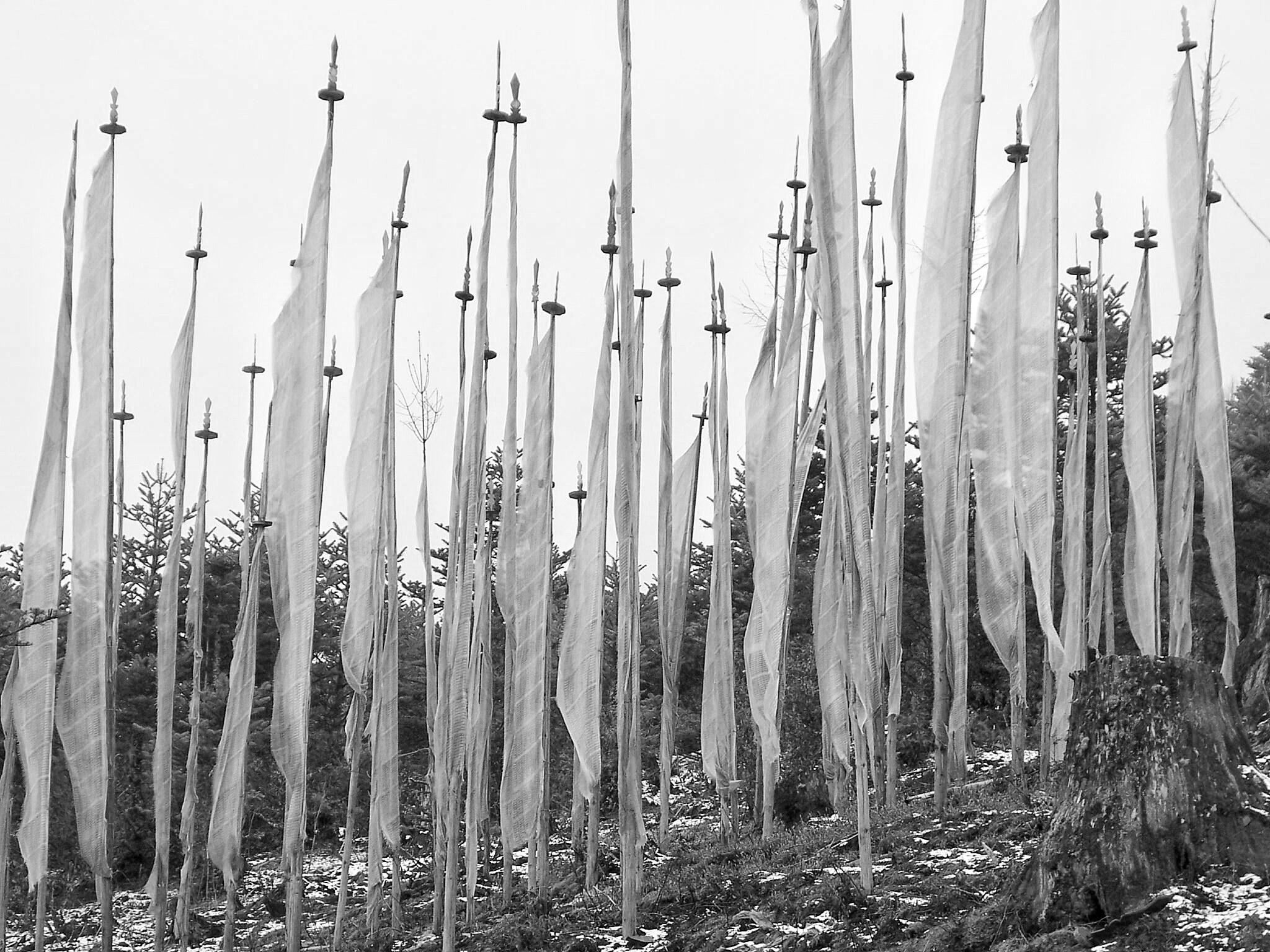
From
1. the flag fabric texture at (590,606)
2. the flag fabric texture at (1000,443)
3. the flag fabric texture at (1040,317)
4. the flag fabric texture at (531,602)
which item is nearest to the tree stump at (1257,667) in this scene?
the flag fabric texture at (1000,443)

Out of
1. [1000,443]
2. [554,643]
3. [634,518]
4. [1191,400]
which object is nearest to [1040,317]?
[1000,443]

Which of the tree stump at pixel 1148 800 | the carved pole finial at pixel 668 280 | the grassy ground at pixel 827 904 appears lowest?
the grassy ground at pixel 827 904

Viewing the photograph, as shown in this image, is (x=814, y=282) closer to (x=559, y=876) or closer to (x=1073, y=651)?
(x=1073, y=651)

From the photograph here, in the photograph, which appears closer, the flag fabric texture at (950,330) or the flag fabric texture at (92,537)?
the flag fabric texture at (950,330)

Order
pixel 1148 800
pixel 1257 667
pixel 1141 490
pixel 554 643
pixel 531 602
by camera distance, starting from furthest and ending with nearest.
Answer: pixel 554 643
pixel 1257 667
pixel 531 602
pixel 1141 490
pixel 1148 800

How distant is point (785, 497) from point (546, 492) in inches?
66.4

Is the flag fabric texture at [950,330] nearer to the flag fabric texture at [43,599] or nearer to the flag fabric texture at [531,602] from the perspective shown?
the flag fabric texture at [531,602]

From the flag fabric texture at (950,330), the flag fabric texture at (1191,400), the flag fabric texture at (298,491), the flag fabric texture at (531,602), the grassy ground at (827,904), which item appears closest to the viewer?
the grassy ground at (827,904)

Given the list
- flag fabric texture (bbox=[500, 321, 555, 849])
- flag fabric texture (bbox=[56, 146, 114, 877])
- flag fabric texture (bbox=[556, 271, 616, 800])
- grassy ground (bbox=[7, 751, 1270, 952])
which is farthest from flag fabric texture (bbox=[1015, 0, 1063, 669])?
flag fabric texture (bbox=[56, 146, 114, 877])

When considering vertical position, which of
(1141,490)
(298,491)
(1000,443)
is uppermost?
(1000,443)

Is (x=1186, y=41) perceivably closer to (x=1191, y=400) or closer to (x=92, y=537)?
(x=1191, y=400)

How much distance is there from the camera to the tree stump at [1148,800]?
5.04m

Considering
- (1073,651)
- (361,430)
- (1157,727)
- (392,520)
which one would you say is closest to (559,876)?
(392,520)

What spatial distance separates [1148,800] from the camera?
5.15 metres
